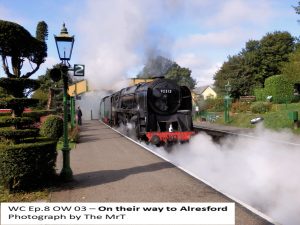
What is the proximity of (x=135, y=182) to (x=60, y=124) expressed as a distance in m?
9.68

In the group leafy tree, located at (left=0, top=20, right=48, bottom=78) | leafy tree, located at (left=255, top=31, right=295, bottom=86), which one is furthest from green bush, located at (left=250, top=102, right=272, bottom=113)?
leafy tree, located at (left=255, top=31, right=295, bottom=86)

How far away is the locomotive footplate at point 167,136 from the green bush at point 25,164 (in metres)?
7.03

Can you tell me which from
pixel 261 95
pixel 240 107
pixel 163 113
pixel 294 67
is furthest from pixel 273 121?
pixel 261 95

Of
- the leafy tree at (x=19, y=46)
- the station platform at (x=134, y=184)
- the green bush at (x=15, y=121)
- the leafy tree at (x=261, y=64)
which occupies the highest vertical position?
the leafy tree at (x=261, y=64)

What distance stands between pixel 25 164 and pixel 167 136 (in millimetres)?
7970

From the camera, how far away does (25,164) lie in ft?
24.4

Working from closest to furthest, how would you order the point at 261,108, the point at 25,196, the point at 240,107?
the point at 25,196 < the point at 261,108 < the point at 240,107

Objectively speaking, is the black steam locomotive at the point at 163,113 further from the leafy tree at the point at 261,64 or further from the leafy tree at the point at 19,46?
the leafy tree at the point at 261,64

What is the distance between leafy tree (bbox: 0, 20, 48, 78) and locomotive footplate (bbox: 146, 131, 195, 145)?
6935 millimetres

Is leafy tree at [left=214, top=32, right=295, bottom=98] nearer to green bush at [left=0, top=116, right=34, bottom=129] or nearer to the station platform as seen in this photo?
the station platform

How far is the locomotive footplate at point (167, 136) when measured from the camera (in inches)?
576

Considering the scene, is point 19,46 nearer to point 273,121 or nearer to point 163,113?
point 163,113

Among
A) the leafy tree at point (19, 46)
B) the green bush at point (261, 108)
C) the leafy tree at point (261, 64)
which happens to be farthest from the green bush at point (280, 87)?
the leafy tree at point (19, 46)

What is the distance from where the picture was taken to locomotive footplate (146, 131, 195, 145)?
14.6m
